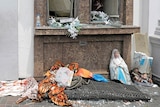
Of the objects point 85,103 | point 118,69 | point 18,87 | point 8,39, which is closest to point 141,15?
point 118,69

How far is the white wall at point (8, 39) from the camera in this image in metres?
5.98

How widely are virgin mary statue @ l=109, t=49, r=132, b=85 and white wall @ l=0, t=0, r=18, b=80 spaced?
192 cm

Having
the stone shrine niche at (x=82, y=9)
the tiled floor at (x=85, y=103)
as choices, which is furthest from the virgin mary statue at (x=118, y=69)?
the tiled floor at (x=85, y=103)

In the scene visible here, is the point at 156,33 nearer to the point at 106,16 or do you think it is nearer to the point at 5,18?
the point at 106,16

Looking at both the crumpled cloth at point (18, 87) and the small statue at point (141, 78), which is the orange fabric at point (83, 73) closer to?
the crumpled cloth at point (18, 87)

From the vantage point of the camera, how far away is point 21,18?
20.4 ft

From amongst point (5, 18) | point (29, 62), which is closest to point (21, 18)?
point (5, 18)

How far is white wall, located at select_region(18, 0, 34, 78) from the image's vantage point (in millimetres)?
6227

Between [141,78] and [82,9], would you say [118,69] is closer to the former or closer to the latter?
[141,78]

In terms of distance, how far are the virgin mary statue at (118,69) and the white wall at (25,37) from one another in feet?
5.33

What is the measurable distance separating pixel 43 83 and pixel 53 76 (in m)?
0.33

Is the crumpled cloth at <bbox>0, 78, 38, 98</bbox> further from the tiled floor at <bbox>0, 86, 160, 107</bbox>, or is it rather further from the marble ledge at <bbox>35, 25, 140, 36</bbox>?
the marble ledge at <bbox>35, 25, 140, 36</bbox>

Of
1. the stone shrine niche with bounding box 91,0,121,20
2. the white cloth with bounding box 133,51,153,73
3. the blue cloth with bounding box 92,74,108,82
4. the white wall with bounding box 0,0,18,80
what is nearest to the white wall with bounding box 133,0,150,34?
the stone shrine niche with bounding box 91,0,121,20

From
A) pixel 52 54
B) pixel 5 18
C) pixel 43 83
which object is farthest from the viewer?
pixel 52 54
